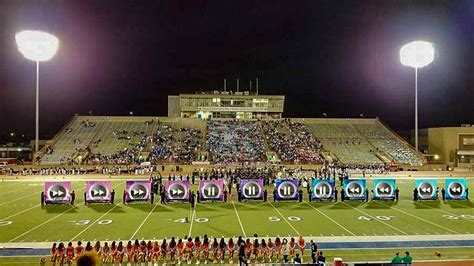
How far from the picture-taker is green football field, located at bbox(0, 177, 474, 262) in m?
16.7

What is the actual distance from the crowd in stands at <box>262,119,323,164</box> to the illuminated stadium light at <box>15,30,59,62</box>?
31.8 metres

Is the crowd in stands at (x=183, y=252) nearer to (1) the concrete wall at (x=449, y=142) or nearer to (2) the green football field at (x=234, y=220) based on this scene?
(2) the green football field at (x=234, y=220)

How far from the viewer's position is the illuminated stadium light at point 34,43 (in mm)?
38781

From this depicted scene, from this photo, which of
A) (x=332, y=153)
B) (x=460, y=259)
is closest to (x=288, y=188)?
(x=460, y=259)

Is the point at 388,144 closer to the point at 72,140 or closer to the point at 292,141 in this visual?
the point at 292,141

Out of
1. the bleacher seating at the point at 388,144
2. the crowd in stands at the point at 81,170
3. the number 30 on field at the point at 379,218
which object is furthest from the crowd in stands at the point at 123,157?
the number 30 on field at the point at 379,218

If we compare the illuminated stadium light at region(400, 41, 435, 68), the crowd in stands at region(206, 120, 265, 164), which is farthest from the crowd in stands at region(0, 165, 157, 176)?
the illuminated stadium light at region(400, 41, 435, 68)

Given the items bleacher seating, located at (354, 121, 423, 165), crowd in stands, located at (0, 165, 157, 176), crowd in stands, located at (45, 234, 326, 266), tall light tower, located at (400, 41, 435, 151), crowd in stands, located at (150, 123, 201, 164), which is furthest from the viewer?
bleacher seating, located at (354, 121, 423, 165)

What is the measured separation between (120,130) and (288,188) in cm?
4849

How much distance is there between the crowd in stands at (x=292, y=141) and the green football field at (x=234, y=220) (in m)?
30.4

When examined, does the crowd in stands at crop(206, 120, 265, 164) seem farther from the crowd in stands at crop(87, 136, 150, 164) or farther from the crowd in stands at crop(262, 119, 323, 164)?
the crowd in stands at crop(87, 136, 150, 164)

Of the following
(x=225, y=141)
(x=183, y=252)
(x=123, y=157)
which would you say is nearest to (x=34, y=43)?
(x=123, y=157)

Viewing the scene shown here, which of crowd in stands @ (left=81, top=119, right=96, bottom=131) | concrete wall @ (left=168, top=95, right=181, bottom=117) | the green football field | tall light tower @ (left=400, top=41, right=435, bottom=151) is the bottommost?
the green football field

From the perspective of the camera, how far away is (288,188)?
2517 centimetres
